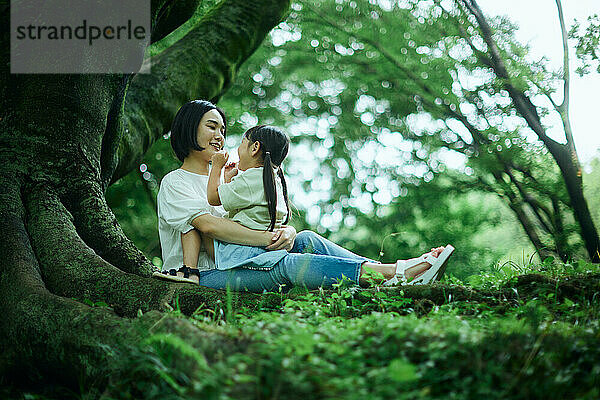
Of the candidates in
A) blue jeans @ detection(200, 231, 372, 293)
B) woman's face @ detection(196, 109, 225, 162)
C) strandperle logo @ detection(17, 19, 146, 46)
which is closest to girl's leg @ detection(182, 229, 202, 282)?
blue jeans @ detection(200, 231, 372, 293)

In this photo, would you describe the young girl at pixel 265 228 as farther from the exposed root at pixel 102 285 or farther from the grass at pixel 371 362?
the grass at pixel 371 362

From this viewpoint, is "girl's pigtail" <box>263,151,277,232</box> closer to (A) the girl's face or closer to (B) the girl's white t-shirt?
(B) the girl's white t-shirt

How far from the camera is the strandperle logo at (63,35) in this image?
3.65 metres

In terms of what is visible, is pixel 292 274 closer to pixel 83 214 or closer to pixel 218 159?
pixel 218 159

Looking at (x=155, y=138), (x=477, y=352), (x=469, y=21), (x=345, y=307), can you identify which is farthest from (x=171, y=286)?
(x=469, y=21)

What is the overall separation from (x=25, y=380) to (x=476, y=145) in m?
6.46

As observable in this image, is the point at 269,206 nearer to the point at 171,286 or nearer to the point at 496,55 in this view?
the point at 171,286

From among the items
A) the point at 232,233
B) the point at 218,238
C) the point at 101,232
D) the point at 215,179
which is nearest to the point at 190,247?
the point at 218,238

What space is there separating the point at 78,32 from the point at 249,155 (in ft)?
5.00

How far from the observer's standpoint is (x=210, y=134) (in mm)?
3877

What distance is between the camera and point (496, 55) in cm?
599

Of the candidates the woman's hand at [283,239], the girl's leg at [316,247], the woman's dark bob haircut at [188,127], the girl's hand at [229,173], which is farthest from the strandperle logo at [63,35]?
the girl's leg at [316,247]

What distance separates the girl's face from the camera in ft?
12.0

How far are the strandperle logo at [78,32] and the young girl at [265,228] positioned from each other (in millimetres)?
1268
